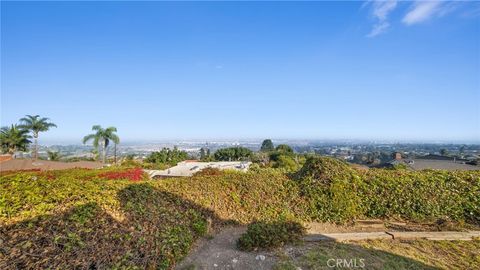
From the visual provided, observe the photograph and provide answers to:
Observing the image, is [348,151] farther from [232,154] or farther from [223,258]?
[223,258]

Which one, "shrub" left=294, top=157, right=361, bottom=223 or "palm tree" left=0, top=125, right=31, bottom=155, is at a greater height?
"palm tree" left=0, top=125, right=31, bottom=155

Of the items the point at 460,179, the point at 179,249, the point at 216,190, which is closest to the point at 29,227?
the point at 179,249

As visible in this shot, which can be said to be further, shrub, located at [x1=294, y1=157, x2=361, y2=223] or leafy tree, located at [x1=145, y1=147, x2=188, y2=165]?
leafy tree, located at [x1=145, y1=147, x2=188, y2=165]

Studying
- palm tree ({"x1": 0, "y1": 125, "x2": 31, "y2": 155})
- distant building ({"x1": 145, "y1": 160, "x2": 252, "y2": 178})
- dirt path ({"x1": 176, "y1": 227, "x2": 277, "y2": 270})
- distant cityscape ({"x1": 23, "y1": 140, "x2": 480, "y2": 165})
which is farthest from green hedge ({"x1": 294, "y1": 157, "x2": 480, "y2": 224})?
palm tree ({"x1": 0, "y1": 125, "x2": 31, "y2": 155})

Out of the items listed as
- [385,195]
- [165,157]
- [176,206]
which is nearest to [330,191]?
[385,195]

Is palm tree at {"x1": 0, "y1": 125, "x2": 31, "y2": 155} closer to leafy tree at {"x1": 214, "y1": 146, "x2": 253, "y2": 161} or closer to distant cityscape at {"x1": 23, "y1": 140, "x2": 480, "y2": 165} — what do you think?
distant cityscape at {"x1": 23, "y1": 140, "x2": 480, "y2": 165}

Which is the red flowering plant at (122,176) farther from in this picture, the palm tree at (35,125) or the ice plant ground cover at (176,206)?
the palm tree at (35,125)
